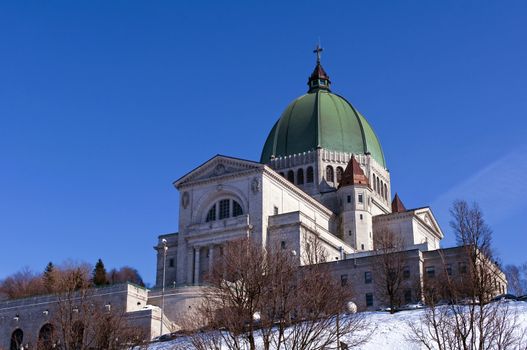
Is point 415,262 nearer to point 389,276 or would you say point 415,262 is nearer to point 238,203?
point 389,276

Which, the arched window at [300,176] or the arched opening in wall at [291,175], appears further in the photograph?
the arched opening in wall at [291,175]

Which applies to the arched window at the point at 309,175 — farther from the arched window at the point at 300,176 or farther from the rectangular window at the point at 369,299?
the rectangular window at the point at 369,299

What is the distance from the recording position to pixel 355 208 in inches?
4011

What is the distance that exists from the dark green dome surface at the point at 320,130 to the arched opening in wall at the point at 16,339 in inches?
1739

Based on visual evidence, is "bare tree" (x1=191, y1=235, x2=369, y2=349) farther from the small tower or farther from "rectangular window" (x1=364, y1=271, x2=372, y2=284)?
the small tower

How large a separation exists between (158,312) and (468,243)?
29.2 metres

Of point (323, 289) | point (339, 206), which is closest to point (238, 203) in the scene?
point (339, 206)

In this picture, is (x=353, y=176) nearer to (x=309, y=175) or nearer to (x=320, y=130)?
(x=309, y=175)

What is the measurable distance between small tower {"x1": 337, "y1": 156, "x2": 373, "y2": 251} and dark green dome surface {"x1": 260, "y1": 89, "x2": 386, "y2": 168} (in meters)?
8.64

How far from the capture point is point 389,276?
7419cm

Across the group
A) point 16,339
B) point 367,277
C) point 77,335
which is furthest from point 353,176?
point 77,335

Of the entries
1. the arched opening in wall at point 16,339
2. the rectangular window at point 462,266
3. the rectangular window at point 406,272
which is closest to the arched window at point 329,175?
the rectangular window at point 406,272

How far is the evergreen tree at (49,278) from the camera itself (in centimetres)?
9801

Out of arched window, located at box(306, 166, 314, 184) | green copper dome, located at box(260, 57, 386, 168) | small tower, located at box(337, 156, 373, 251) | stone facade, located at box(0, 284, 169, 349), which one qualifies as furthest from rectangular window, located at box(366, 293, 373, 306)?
green copper dome, located at box(260, 57, 386, 168)
